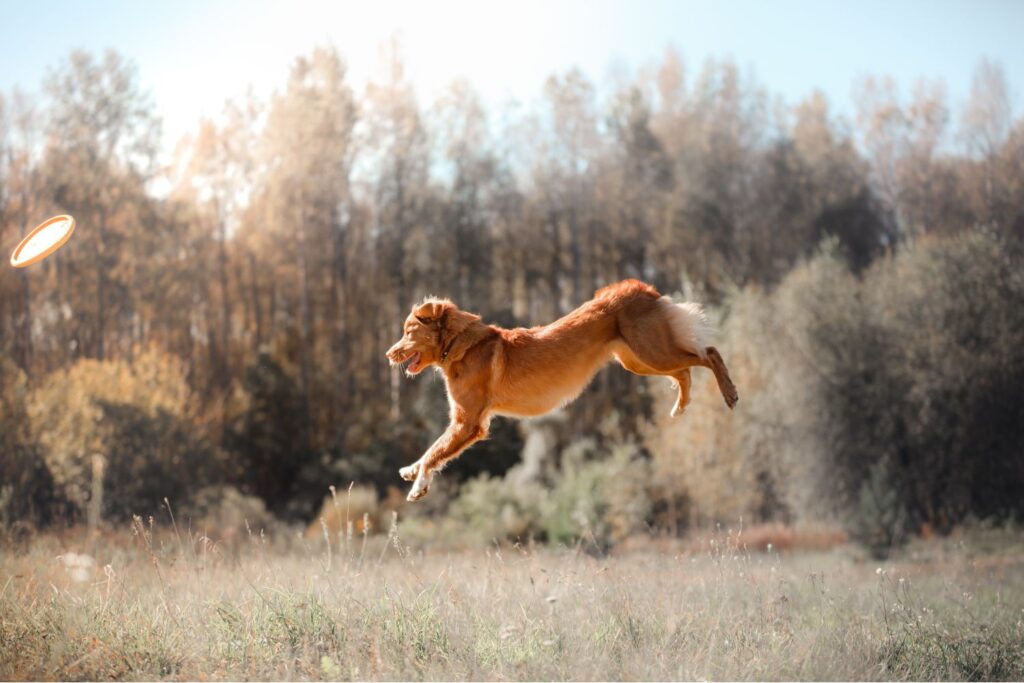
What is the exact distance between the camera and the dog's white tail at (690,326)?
6090mm

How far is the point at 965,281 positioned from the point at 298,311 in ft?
67.0

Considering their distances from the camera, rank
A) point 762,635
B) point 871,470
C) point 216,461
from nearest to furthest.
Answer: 1. point 762,635
2. point 871,470
3. point 216,461

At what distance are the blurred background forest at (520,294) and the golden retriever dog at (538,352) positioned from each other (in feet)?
35.2

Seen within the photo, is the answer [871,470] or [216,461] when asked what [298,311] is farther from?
[871,470]

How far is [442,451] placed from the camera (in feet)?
18.4

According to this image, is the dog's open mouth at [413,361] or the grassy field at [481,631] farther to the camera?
the dog's open mouth at [413,361]

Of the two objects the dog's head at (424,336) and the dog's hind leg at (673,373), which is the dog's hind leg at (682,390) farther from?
the dog's head at (424,336)

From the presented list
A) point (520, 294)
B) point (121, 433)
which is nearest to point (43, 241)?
point (121, 433)

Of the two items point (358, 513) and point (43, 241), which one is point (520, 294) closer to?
point (358, 513)

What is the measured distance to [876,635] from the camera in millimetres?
6273

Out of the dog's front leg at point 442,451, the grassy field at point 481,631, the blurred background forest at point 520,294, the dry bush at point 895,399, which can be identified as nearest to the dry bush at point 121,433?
the blurred background forest at point 520,294

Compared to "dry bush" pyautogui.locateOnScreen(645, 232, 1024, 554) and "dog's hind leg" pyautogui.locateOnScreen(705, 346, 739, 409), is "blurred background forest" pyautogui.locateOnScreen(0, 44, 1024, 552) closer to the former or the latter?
"dry bush" pyautogui.locateOnScreen(645, 232, 1024, 554)

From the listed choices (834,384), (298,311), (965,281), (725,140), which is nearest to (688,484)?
(834,384)

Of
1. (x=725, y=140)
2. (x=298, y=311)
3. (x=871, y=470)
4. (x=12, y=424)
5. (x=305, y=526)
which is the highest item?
(x=725, y=140)
